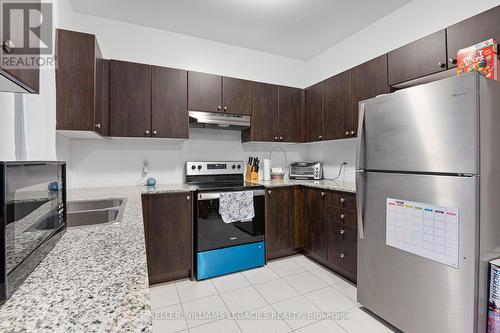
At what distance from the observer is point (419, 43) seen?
1.92m

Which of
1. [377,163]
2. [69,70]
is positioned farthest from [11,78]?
[377,163]

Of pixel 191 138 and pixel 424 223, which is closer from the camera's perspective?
pixel 424 223

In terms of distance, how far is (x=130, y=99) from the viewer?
2322 mm

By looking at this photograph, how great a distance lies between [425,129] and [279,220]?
66.6 inches

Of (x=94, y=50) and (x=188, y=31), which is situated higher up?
(x=188, y=31)

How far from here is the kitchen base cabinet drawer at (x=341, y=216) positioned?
7.03ft

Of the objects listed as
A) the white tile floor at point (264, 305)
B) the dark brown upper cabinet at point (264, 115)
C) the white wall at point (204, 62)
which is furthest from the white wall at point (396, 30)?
the white tile floor at point (264, 305)

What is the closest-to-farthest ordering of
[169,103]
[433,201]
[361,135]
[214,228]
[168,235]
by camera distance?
1. [433,201]
2. [361,135]
3. [168,235]
4. [214,228]
5. [169,103]

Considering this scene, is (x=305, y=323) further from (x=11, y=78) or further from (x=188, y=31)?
(x=188, y=31)

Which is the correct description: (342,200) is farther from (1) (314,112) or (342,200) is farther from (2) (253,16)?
(2) (253,16)

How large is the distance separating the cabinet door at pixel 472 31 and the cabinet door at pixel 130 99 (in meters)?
2.52

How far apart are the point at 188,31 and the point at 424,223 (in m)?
2.86

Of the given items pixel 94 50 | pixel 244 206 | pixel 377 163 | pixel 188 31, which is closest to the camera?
pixel 377 163

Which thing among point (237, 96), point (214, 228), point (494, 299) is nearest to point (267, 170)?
point (237, 96)
